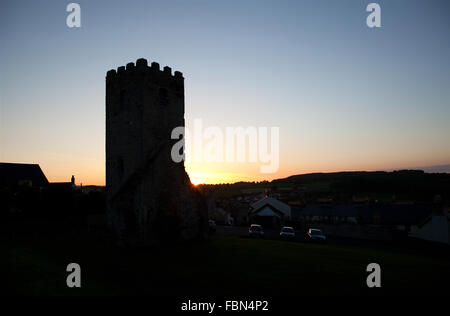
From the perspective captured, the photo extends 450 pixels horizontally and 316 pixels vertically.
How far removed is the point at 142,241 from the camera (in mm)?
19359

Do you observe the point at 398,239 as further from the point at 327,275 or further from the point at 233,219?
the point at 233,219

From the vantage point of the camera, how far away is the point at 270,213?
57.5 m

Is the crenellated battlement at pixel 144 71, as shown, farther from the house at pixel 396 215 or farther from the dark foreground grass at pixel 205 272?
the house at pixel 396 215

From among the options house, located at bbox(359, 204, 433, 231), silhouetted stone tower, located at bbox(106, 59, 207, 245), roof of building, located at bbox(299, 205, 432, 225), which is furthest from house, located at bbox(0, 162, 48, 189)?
house, located at bbox(359, 204, 433, 231)

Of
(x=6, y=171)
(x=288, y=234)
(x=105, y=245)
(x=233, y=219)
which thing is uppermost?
(x=6, y=171)

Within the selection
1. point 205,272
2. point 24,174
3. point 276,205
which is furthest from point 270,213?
point 24,174

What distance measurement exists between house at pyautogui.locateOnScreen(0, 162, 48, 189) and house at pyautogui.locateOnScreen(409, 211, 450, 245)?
6952 cm

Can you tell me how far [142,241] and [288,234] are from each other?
19501 mm

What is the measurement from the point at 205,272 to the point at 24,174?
64189mm

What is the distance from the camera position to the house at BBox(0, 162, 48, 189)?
59.9 m

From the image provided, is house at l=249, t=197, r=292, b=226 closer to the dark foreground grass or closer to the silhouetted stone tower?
the silhouetted stone tower

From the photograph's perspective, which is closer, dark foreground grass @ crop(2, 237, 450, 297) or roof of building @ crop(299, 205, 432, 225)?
dark foreground grass @ crop(2, 237, 450, 297)

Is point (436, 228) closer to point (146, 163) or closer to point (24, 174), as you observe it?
point (146, 163)
